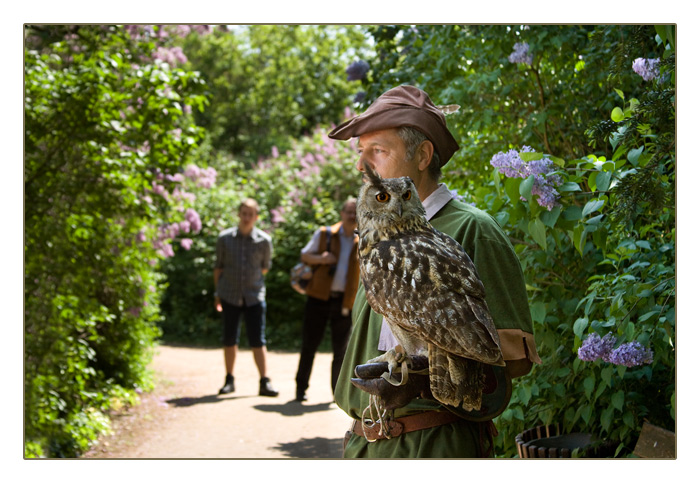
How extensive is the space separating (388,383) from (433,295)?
0.23m

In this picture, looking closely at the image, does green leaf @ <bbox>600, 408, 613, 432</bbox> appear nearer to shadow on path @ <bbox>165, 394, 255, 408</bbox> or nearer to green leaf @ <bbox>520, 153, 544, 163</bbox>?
green leaf @ <bbox>520, 153, 544, 163</bbox>

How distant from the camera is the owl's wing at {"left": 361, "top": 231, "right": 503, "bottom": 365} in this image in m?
1.51

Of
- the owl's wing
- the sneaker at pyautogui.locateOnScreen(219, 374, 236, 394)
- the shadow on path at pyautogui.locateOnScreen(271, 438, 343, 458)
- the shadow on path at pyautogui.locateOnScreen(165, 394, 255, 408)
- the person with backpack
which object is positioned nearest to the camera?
the owl's wing

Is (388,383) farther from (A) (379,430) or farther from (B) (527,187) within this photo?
(B) (527,187)

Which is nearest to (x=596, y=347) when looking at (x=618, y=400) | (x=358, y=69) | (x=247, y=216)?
(x=618, y=400)

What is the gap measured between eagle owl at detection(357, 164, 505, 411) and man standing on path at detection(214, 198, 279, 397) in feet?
17.3

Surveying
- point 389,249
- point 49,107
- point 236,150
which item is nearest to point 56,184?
point 49,107

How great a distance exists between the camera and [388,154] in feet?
6.36

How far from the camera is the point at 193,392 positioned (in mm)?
7402

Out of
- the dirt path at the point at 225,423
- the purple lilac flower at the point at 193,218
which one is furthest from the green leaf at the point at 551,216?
the purple lilac flower at the point at 193,218

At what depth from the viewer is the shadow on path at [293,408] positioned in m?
6.43

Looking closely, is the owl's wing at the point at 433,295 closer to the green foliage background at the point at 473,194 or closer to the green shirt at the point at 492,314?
the green shirt at the point at 492,314

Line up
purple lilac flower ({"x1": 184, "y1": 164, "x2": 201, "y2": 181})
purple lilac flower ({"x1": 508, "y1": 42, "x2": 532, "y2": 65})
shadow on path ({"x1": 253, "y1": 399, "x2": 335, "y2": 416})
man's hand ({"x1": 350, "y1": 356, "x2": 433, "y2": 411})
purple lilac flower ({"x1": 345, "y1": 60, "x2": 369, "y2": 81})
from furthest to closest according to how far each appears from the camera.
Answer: purple lilac flower ({"x1": 184, "y1": 164, "x2": 201, "y2": 181}) → shadow on path ({"x1": 253, "y1": 399, "x2": 335, "y2": 416}) → purple lilac flower ({"x1": 345, "y1": 60, "x2": 369, "y2": 81}) → purple lilac flower ({"x1": 508, "y1": 42, "x2": 532, "y2": 65}) → man's hand ({"x1": 350, "y1": 356, "x2": 433, "y2": 411})

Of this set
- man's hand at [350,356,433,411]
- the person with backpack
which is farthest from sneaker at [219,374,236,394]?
man's hand at [350,356,433,411]
